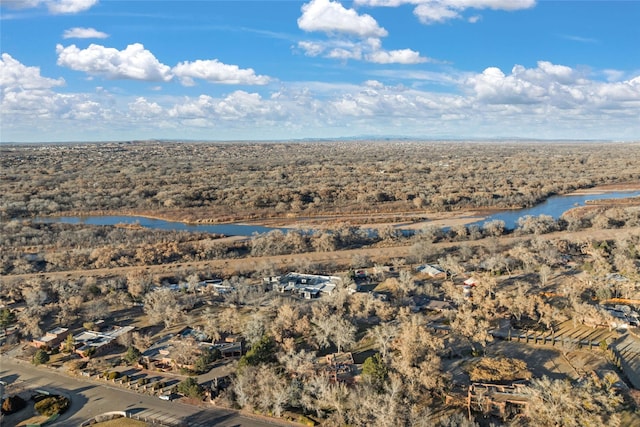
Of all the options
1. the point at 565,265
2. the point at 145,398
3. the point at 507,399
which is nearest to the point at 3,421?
the point at 145,398

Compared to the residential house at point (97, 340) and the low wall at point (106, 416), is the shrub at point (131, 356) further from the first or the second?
the low wall at point (106, 416)

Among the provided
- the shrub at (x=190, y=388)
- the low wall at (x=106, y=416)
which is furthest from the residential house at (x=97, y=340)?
the shrub at (x=190, y=388)

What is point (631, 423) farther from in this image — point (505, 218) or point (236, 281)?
point (505, 218)

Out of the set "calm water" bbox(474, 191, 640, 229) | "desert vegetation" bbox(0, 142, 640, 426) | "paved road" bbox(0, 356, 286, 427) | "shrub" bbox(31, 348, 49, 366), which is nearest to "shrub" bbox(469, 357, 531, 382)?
"desert vegetation" bbox(0, 142, 640, 426)

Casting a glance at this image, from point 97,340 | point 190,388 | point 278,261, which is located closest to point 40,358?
point 97,340

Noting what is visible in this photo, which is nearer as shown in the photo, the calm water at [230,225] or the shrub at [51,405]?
the shrub at [51,405]

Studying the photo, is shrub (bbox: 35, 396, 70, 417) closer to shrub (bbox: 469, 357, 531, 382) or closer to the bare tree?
the bare tree

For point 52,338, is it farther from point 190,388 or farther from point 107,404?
point 190,388
